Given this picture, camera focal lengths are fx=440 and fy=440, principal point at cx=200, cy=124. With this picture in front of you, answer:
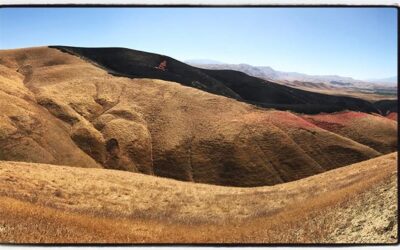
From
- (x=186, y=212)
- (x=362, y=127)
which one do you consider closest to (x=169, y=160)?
(x=186, y=212)

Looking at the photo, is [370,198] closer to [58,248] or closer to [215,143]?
[58,248]

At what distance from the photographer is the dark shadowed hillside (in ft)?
207

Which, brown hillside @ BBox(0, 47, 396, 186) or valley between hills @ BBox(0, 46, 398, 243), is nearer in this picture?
valley between hills @ BBox(0, 46, 398, 243)

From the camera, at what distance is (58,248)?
1327cm

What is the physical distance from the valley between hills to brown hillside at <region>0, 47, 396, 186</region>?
0.14m

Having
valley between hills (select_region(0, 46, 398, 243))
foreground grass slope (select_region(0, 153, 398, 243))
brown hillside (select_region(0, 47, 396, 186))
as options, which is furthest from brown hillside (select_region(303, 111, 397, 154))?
foreground grass slope (select_region(0, 153, 398, 243))

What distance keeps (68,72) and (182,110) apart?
1927 centimetres

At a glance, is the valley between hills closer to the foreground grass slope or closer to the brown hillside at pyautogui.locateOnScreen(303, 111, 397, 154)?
the foreground grass slope

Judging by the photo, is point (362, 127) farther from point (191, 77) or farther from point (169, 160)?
point (191, 77)

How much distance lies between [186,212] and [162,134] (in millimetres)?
23750

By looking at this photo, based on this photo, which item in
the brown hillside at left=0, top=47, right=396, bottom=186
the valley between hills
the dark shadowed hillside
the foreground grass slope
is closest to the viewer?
the foreground grass slope

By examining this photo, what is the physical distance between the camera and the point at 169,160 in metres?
41.2

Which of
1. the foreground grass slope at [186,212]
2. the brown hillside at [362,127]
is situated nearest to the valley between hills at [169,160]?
the foreground grass slope at [186,212]

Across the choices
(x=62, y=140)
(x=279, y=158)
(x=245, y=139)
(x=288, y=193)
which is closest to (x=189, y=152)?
(x=245, y=139)
